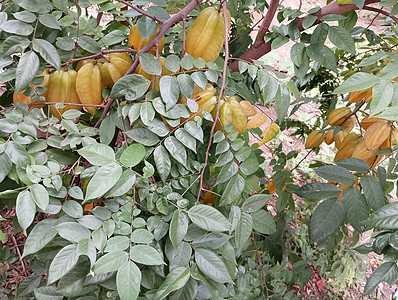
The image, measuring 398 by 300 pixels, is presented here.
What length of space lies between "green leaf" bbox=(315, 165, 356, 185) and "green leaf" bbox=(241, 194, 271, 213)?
0.72ft

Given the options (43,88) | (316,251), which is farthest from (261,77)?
(316,251)

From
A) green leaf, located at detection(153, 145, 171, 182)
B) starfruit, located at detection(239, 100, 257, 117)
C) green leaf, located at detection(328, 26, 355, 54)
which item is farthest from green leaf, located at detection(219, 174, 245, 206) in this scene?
green leaf, located at detection(328, 26, 355, 54)

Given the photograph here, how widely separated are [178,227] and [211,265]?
0.08 m

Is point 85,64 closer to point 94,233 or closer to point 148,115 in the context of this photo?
point 148,115

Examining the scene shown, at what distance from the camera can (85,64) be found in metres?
0.70

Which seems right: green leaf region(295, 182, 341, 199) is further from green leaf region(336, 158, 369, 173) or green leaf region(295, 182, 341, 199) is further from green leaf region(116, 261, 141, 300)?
green leaf region(116, 261, 141, 300)

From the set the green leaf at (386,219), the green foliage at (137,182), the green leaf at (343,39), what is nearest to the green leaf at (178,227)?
the green foliage at (137,182)

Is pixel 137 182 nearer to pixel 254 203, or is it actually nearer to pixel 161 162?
pixel 161 162

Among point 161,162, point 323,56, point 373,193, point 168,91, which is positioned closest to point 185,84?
point 168,91

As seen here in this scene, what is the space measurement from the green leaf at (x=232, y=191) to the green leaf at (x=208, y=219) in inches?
2.4

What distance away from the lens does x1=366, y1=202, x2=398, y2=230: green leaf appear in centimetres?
54

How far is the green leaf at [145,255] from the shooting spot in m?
0.46

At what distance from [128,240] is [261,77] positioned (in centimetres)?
36

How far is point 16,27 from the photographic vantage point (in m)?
0.56
